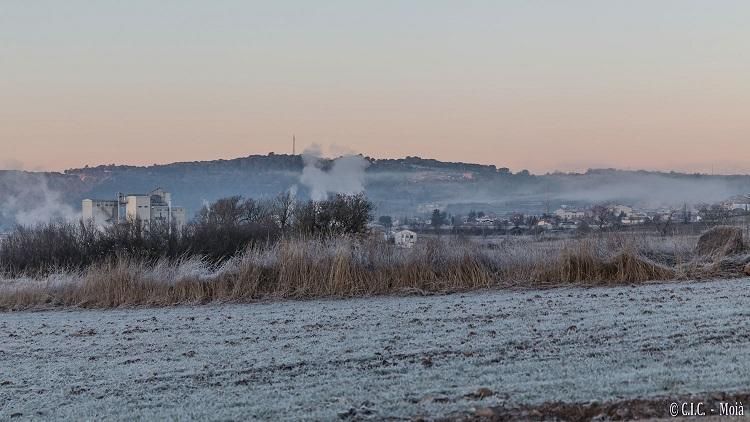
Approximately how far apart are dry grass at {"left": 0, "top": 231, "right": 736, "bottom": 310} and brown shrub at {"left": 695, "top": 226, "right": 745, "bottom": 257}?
0.48 metres


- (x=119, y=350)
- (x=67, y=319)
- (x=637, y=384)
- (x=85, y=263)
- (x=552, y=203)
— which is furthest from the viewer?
(x=552, y=203)

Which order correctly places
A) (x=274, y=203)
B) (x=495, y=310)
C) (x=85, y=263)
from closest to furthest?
(x=495, y=310), (x=85, y=263), (x=274, y=203)

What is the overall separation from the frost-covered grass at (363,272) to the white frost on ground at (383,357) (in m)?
2.38

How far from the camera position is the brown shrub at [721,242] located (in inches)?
662

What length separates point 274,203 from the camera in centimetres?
4072

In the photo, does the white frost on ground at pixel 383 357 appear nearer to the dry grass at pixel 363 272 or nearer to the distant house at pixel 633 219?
the dry grass at pixel 363 272

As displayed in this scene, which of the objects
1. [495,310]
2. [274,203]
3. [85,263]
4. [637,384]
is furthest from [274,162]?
[637,384]

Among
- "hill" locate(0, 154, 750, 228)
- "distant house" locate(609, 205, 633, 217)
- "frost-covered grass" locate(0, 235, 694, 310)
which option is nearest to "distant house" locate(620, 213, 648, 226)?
"distant house" locate(609, 205, 633, 217)

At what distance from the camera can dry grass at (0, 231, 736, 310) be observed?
50.8 ft

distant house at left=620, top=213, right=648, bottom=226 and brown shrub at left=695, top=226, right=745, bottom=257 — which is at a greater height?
distant house at left=620, top=213, right=648, bottom=226

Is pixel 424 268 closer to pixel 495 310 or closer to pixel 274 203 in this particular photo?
pixel 495 310

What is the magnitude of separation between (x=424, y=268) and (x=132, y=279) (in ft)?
19.5

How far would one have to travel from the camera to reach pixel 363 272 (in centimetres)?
1606

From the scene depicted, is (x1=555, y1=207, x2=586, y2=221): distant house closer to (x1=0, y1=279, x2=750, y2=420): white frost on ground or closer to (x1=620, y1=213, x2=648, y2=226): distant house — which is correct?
(x1=620, y1=213, x2=648, y2=226): distant house
